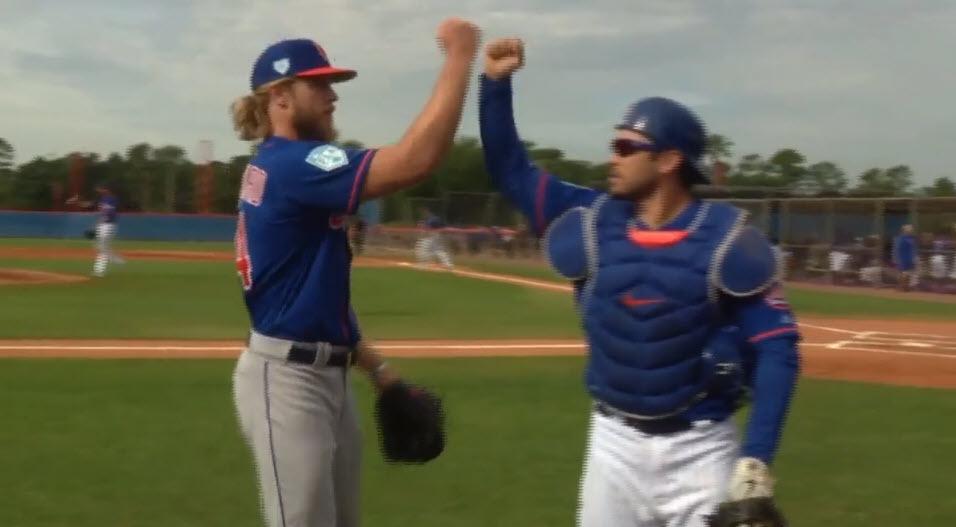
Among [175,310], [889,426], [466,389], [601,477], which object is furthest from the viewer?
[175,310]

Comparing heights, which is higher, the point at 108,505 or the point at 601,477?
the point at 601,477

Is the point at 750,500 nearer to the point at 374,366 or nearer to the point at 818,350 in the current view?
the point at 374,366

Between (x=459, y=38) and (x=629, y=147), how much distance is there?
550 millimetres

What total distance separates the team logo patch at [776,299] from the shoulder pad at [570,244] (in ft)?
1.59

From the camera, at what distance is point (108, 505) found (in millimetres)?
5695

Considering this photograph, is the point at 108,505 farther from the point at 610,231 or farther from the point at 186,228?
A: the point at 186,228

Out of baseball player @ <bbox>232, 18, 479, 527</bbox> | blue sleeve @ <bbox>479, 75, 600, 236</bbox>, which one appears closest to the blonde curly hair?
baseball player @ <bbox>232, 18, 479, 527</bbox>

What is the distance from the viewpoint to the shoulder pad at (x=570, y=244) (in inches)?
121

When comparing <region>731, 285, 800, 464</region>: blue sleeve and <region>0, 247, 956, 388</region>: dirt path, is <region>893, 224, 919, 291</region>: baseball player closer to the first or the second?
<region>0, 247, 956, 388</region>: dirt path

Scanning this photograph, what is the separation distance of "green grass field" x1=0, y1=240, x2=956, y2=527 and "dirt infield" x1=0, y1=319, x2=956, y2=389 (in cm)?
67

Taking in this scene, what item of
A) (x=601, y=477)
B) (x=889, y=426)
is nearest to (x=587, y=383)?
(x=601, y=477)

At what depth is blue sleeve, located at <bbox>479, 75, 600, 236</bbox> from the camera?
3307 millimetres

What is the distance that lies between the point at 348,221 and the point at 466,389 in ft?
21.5

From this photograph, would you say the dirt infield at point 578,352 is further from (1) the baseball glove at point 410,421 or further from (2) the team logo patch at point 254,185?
(2) the team logo patch at point 254,185
